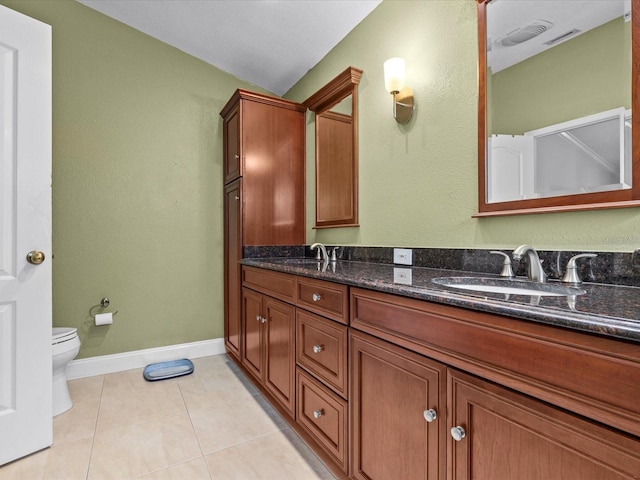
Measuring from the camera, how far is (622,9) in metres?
1.08

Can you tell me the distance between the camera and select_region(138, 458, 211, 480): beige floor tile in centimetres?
145

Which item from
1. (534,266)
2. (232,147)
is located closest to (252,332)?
(232,147)

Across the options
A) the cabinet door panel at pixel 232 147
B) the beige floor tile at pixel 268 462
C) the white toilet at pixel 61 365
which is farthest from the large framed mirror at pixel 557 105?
the white toilet at pixel 61 365

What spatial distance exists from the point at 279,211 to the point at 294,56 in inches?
47.9

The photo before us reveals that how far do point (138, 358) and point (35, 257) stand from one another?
4.49 ft

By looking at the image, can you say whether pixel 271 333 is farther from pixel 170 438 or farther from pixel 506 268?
pixel 506 268

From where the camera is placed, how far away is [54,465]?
1535mm

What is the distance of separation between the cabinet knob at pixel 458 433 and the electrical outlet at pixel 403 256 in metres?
0.98

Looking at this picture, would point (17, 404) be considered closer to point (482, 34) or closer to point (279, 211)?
point (279, 211)

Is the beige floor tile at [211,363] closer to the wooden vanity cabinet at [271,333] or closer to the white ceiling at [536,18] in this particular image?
the wooden vanity cabinet at [271,333]

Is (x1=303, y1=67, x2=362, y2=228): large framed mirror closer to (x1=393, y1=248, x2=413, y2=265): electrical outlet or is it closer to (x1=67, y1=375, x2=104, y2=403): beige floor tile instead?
(x1=393, y1=248, x2=413, y2=265): electrical outlet

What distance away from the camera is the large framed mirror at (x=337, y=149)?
2.23 meters

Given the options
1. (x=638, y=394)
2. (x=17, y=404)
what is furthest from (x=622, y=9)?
(x=17, y=404)

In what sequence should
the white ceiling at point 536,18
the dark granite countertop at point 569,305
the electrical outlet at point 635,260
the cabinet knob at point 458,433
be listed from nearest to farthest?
the dark granite countertop at point 569,305
the cabinet knob at point 458,433
the electrical outlet at point 635,260
the white ceiling at point 536,18
